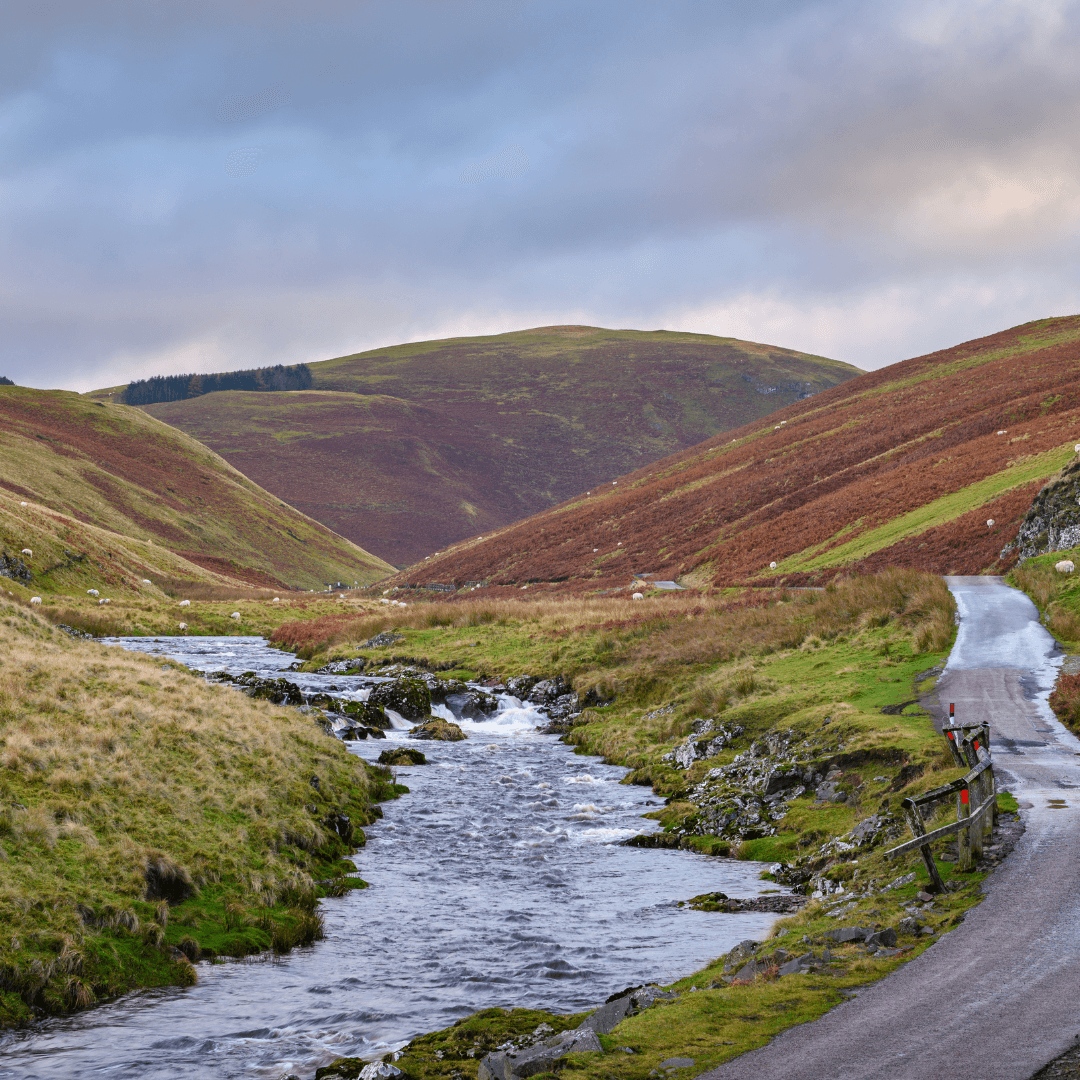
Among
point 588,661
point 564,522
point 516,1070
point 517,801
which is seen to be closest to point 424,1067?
point 516,1070

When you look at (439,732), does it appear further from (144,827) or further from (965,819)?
(965,819)

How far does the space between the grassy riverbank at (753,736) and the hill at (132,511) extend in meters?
28.0

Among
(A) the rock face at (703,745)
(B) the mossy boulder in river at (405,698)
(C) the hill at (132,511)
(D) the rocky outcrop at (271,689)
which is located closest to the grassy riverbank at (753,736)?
(A) the rock face at (703,745)

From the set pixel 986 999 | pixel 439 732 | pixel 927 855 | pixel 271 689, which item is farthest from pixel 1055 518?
pixel 986 999

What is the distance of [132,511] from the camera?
10775 centimetres

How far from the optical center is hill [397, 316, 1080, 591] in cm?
4862

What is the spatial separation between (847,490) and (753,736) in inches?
1698

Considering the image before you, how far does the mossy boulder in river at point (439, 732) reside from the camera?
31719 mm

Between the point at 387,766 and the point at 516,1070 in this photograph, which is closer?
the point at 516,1070

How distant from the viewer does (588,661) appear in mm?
38312

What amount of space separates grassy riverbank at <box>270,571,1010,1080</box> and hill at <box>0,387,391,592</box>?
28.0 metres

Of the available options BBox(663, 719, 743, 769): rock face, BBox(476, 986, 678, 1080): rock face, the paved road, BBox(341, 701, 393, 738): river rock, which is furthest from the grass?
BBox(476, 986, 678, 1080): rock face

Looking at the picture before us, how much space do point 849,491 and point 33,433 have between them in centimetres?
10041

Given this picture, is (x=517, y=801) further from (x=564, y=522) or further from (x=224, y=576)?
(x=224, y=576)
